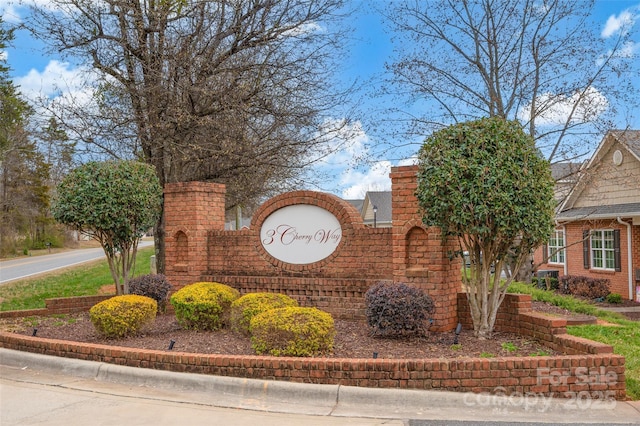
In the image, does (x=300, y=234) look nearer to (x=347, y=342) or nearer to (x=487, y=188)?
(x=347, y=342)

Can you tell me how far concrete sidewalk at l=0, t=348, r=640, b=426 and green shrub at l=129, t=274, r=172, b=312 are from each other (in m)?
3.55

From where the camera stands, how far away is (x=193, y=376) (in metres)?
6.32

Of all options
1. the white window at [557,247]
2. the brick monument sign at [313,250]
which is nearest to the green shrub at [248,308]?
the brick monument sign at [313,250]

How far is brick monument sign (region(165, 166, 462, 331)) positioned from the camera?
829 cm

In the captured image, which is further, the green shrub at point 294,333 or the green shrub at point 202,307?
the green shrub at point 202,307

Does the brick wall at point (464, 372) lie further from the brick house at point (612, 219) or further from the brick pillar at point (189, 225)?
the brick house at point (612, 219)

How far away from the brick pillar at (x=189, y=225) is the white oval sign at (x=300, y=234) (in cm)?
129

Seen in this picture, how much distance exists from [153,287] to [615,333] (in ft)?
25.0

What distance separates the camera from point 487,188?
6.78 metres

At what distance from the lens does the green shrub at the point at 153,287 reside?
10.0m

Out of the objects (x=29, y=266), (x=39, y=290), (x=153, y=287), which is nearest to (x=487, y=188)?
(x=153, y=287)

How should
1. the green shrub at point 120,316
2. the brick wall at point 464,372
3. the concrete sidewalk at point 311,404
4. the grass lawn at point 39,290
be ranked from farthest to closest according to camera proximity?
1. the grass lawn at point 39,290
2. the green shrub at point 120,316
3. the brick wall at point 464,372
4. the concrete sidewalk at point 311,404

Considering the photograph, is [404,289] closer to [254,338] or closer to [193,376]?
[254,338]

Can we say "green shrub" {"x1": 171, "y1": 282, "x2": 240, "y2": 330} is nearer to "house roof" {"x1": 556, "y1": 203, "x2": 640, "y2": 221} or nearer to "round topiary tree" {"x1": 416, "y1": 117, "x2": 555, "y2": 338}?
"round topiary tree" {"x1": 416, "y1": 117, "x2": 555, "y2": 338}
